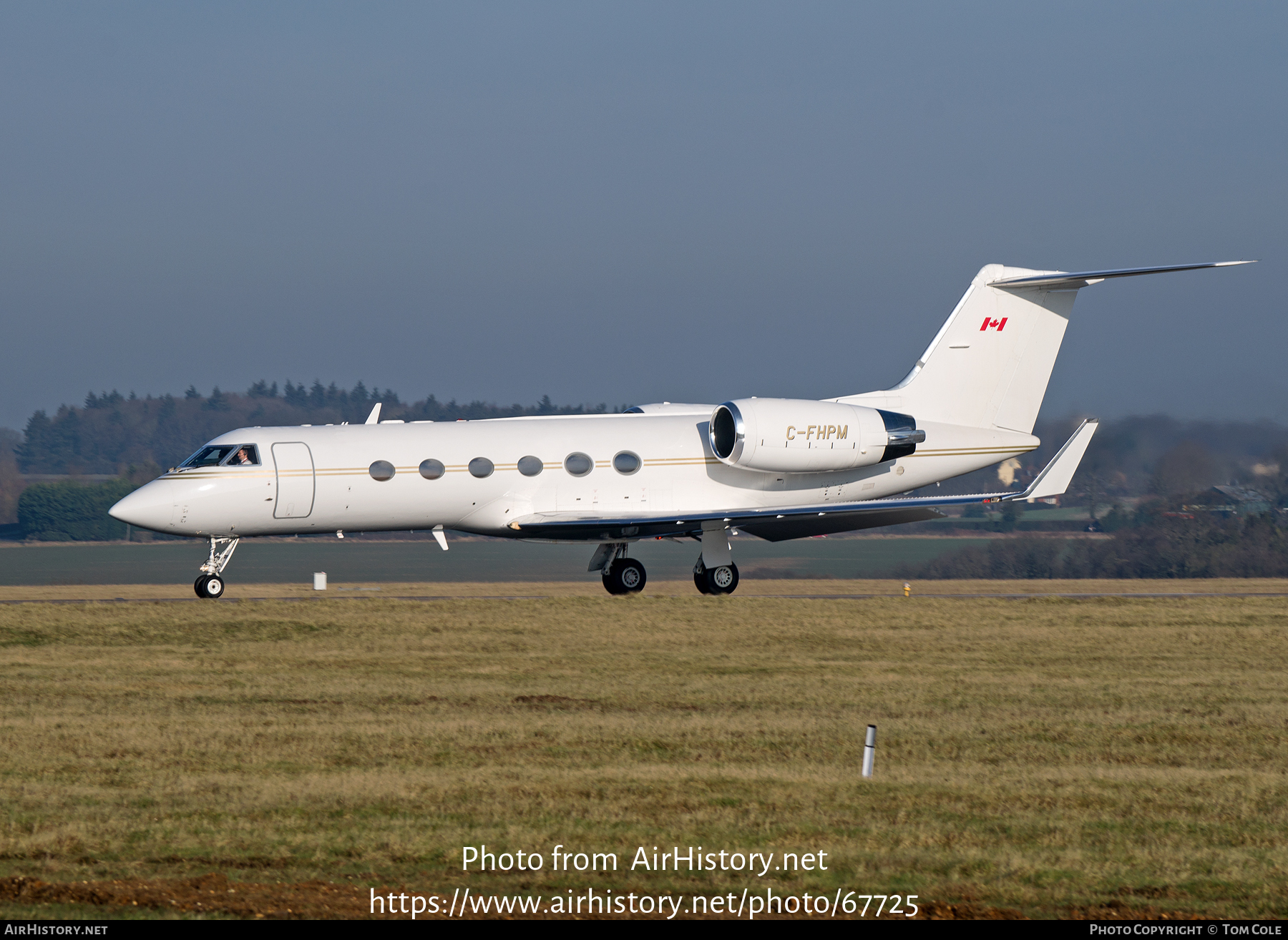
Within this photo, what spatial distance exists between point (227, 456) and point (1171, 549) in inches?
1524

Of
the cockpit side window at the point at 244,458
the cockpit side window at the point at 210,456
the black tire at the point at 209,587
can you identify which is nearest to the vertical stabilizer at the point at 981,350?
the cockpit side window at the point at 244,458

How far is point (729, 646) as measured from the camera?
71.4ft

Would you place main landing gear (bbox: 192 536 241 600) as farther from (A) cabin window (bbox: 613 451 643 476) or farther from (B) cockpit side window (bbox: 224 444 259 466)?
(A) cabin window (bbox: 613 451 643 476)

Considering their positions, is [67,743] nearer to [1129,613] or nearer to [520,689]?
[520,689]

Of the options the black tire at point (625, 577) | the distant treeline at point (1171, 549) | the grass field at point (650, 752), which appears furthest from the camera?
the distant treeline at point (1171, 549)

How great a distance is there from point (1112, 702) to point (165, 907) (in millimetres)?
12023

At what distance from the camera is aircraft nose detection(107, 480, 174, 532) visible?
84.7 ft

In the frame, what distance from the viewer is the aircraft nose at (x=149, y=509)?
84.7 feet

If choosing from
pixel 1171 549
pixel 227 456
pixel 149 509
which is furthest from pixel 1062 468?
pixel 1171 549

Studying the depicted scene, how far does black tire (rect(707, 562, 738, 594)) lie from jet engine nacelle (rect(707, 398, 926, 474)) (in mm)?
2300

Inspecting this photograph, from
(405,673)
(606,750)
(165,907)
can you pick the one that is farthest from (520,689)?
(165,907)

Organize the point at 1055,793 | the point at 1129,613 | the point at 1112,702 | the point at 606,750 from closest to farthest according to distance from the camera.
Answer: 1. the point at 1055,793
2. the point at 606,750
3. the point at 1112,702
4. the point at 1129,613

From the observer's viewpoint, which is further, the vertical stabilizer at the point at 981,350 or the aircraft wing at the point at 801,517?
the vertical stabilizer at the point at 981,350

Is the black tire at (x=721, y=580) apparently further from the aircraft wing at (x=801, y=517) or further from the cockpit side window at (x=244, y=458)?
the cockpit side window at (x=244, y=458)
